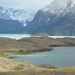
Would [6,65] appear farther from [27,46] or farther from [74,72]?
[27,46]

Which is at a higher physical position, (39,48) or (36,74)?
(36,74)

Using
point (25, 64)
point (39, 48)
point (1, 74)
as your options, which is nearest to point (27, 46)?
point (39, 48)

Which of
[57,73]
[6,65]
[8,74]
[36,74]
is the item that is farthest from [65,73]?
[6,65]

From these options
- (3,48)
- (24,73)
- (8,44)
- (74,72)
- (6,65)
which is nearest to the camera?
(74,72)

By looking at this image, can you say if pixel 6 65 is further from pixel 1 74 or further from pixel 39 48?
pixel 39 48

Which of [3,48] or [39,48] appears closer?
[3,48]

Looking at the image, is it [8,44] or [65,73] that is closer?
[65,73]

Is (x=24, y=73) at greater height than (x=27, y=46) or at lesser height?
greater

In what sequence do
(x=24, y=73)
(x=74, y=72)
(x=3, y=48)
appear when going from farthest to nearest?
(x=3, y=48) → (x=24, y=73) → (x=74, y=72)

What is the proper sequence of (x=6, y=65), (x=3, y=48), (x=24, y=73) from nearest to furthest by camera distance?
1. (x=24, y=73)
2. (x=6, y=65)
3. (x=3, y=48)
